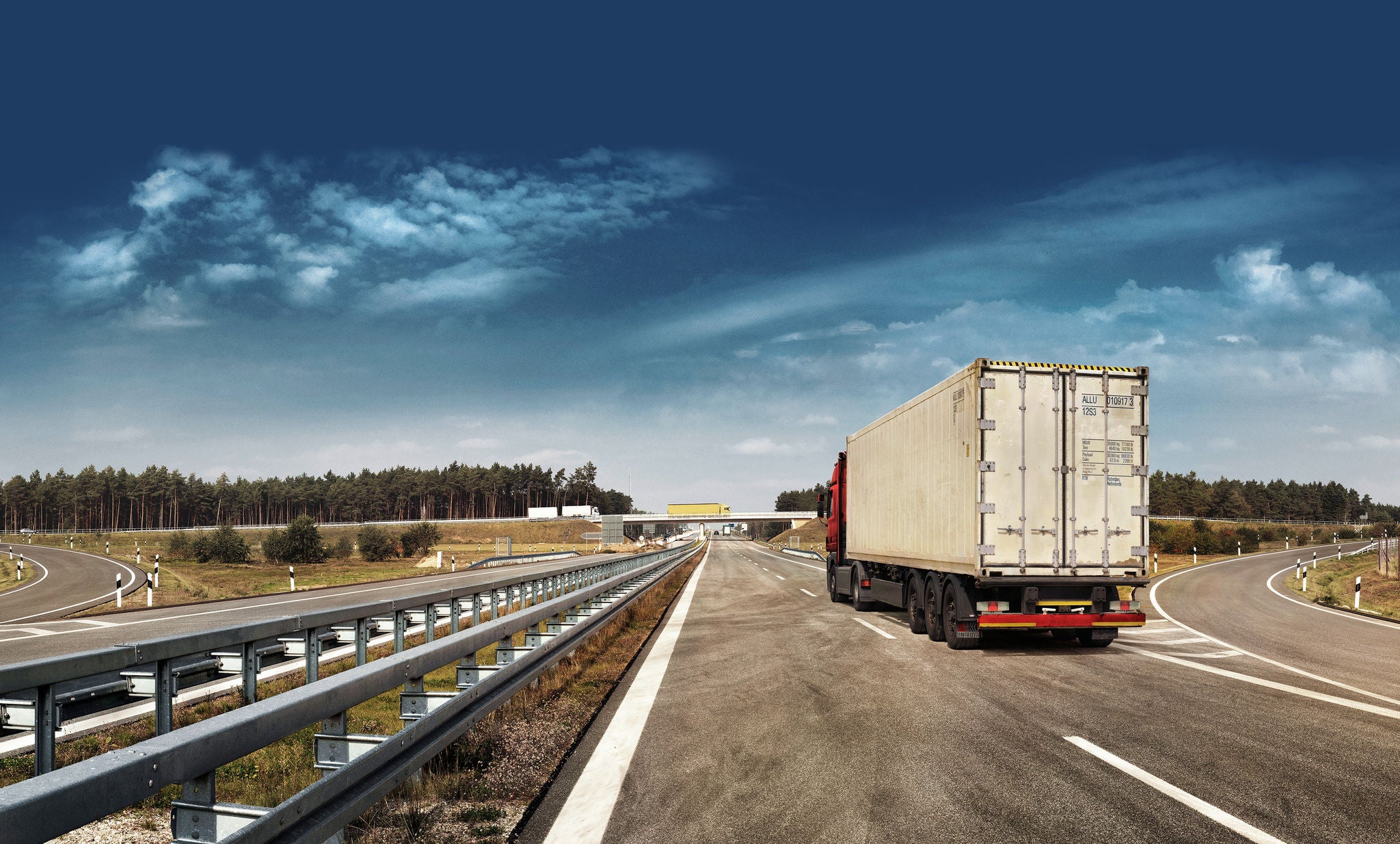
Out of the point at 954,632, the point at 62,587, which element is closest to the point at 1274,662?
the point at 954,632

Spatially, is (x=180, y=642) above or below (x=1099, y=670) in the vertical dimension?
above

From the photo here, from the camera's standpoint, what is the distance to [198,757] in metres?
3.16

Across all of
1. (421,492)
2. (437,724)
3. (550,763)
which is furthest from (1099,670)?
(421,492)

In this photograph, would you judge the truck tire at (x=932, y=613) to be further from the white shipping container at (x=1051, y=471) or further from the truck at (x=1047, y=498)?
the white shipping container at (x=1051, y=471)

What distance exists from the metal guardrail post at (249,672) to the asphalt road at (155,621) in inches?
166

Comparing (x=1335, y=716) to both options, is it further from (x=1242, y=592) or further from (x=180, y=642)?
(x=1242, y=592)

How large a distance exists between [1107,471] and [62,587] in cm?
4063

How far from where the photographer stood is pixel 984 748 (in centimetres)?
679

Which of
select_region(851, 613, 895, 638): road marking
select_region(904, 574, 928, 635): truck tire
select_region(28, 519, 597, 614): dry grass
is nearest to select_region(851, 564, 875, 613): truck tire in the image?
select_region(851, 613, 895, 638): road marking

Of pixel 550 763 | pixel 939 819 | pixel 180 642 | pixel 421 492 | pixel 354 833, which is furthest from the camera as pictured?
pixel 421 492

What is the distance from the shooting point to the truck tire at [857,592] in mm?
19453

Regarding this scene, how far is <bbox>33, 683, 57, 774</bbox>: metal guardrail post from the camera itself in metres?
2.98

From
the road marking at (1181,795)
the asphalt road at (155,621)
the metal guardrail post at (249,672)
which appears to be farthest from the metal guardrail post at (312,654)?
the road marking at (1181,795)

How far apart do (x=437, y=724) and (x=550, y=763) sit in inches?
42.0
